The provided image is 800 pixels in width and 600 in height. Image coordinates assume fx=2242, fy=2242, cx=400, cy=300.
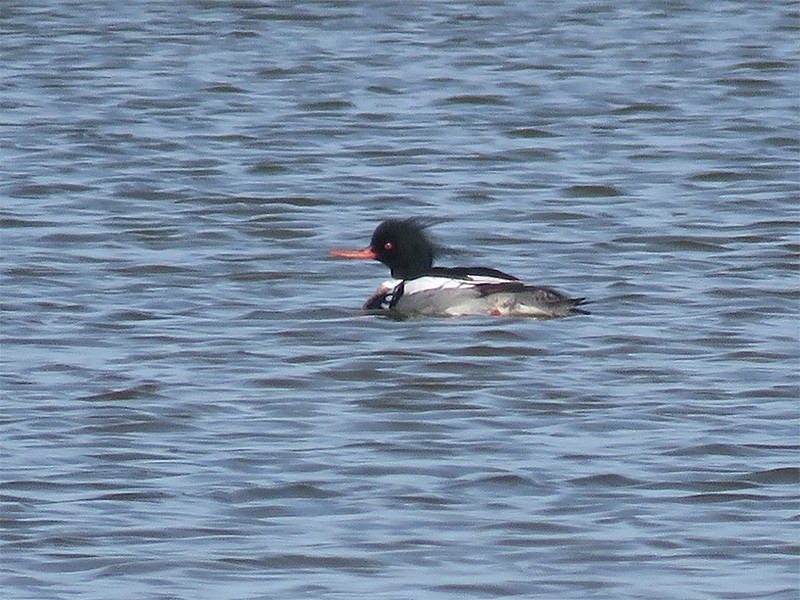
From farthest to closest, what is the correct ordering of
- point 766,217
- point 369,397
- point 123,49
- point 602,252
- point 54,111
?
point 123,49, point 54,111, point 766,217, point 602,252, point 369,397

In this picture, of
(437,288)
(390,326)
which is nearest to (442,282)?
(437,288)

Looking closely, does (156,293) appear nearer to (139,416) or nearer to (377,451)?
(139,416)

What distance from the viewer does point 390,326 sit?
10125 mm

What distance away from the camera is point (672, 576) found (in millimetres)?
6195

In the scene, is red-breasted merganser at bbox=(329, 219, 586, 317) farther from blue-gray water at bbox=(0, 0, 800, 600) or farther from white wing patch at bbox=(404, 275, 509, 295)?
blue-gray water at bbox=(0, 0, 800, 600)

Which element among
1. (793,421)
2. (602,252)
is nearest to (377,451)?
(793,421)

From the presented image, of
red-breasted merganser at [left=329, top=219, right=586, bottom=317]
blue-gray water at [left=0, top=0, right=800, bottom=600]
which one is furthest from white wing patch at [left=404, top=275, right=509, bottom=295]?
blue-gray water at [left=0, top=0, right=800, bottom=600]

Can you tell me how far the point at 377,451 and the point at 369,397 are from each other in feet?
3.24

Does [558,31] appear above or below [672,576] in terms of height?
below

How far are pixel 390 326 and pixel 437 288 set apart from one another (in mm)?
390

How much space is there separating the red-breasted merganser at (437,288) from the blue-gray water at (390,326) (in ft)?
0.33

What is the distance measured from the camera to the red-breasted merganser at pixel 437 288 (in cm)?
1007

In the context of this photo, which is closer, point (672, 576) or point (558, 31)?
point (672, 576)

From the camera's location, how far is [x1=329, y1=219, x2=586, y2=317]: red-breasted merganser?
33.0 ft
